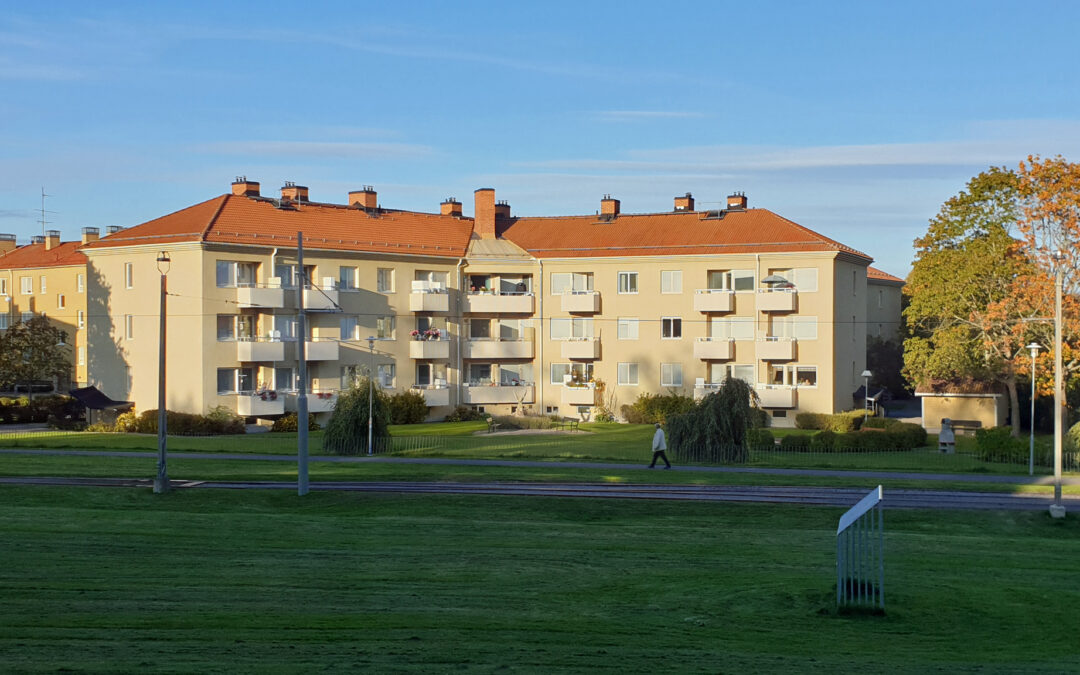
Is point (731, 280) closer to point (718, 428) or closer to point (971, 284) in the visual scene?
point (971, 284)

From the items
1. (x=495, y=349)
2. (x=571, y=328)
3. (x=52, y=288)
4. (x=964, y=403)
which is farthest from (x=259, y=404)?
(x=964, y=403)

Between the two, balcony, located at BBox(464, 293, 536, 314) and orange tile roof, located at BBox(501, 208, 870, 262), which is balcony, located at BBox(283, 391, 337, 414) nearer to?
balcony, located at BBox(464, 293, 536, 314)

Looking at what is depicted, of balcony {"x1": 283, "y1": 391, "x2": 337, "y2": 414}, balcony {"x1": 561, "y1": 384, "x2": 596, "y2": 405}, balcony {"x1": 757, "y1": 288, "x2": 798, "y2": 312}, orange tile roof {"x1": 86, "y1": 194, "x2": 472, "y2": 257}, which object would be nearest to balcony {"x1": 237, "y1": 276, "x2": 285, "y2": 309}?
orange tile roof {"x1": 86, "y1": 194, "x2": 472, "y2": 257}

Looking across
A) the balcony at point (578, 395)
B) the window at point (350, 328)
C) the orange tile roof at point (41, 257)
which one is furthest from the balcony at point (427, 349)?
the orange tile roof at point (41, 257)

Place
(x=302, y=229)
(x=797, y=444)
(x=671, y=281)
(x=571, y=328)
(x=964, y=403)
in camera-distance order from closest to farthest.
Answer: (x=797, y=444) → (x=964, y=403) → (x=302, y=229) → (x=671, y=281) → (x=571, y=328)

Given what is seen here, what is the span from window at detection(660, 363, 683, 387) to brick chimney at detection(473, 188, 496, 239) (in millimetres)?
13438

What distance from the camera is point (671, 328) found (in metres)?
66.2

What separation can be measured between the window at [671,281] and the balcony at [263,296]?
21.5 meters

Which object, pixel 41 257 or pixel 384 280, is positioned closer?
pixel 384 280

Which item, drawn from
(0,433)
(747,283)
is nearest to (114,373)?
(0,433)

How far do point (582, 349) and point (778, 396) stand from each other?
11.8 metres

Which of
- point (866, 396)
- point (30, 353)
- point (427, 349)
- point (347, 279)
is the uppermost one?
point (347, 279)

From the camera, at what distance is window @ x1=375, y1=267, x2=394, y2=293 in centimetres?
6488

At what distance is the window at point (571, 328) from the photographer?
67.8m
